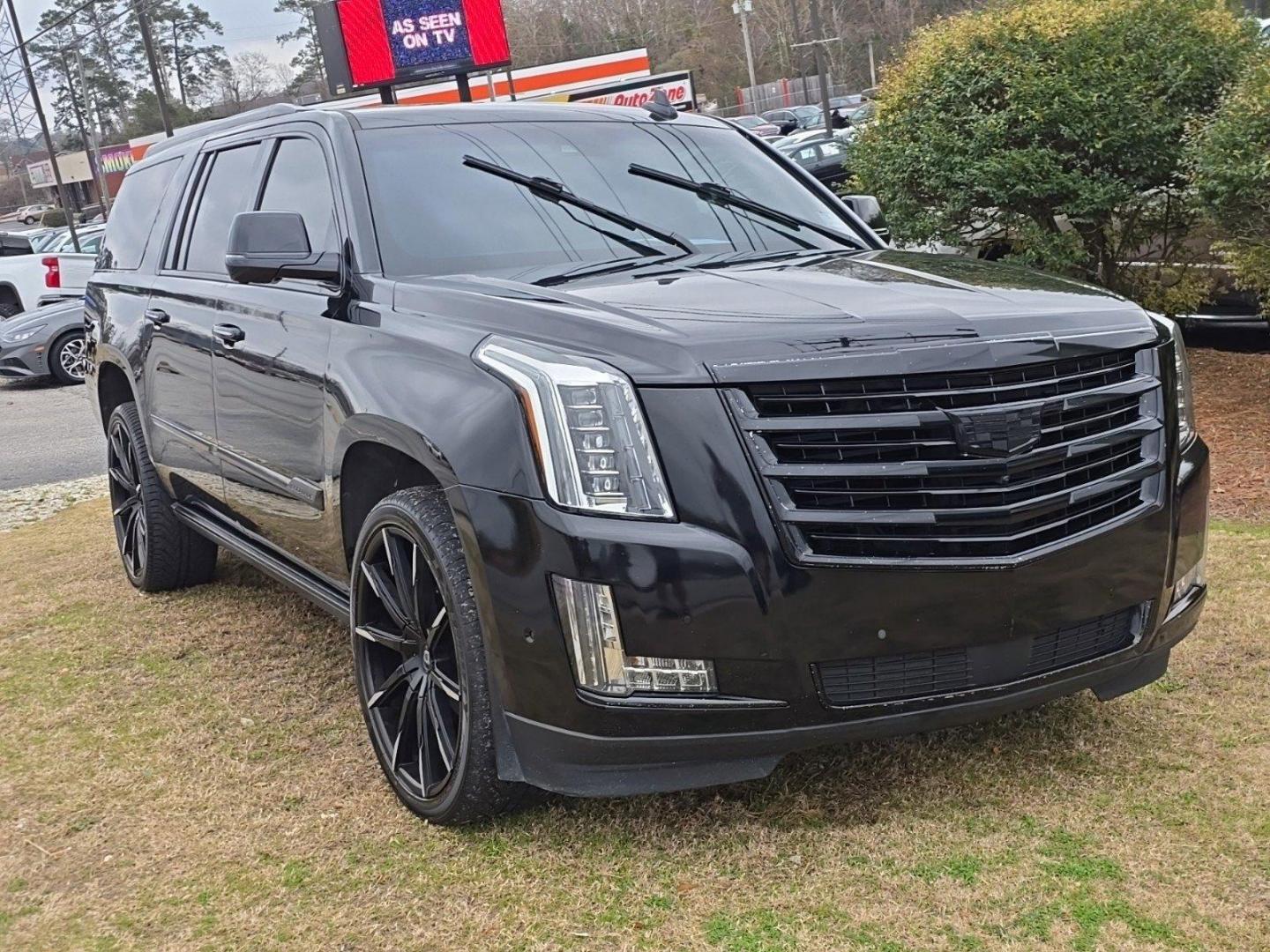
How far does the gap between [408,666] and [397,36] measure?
2307cm

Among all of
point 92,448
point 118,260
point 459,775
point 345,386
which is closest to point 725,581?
point 459,775

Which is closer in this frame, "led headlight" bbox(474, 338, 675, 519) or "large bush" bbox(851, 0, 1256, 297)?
"led headlight" bbox(474, 338, 675, 519)

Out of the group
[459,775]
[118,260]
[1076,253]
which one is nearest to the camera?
[459,775]

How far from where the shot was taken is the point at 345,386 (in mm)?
3582

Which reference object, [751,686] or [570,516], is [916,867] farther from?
[570,516]

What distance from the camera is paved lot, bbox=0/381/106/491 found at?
10102 mm

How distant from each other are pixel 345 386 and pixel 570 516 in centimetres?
106

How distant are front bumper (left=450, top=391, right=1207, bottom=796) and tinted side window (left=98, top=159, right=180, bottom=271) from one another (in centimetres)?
336

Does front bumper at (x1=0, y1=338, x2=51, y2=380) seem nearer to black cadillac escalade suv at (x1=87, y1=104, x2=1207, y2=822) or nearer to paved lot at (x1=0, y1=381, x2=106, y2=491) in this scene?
paved lot at (x1=0, y1=381, x2=106, y2=491)

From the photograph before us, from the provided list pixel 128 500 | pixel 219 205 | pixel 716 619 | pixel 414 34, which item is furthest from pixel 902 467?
pixel 414 34

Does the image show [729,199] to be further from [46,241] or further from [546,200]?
[46,241]

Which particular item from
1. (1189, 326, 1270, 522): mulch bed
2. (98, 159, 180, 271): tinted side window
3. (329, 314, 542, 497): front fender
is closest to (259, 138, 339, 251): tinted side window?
(329, 314, 542, 497): front fender

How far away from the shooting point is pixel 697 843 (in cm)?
318

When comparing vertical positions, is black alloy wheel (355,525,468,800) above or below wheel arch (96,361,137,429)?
below
